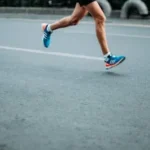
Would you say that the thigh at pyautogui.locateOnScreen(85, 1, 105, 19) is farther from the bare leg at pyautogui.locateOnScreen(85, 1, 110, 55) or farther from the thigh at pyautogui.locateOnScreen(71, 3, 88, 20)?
the thigh at pyautogui.locateOnScreen(71, 3, 88, 20)

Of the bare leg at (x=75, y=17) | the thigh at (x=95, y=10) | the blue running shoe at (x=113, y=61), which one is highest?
the thigh at (x=95, y=10)

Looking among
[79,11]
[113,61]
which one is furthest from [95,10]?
[113,61]

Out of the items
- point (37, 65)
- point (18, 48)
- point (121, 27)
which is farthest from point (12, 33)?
point (37, 65)

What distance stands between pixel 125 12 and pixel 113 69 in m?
9.95

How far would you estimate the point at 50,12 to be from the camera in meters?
19.0

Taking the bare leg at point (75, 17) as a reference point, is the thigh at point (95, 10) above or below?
above

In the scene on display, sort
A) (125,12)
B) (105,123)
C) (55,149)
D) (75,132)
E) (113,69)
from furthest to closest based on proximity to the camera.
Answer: (125,12) → (113,69) → (105,123) → (75,132) → (55,149)

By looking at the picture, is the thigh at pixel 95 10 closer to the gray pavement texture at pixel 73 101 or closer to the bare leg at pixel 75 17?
the bare leg at pixel 75 17

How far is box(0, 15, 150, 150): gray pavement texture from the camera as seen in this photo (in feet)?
12.6

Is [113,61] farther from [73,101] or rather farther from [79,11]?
[73,101]

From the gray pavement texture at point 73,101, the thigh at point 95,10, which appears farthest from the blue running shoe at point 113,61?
the thigh at point 95,10

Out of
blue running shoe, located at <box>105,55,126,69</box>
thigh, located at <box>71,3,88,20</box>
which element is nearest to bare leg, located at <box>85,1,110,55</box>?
blue running shoe, located at <box>105,55,126,69</box>

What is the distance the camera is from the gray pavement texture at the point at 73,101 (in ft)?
12.6

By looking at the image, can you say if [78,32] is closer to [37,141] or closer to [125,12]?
[125,12]
